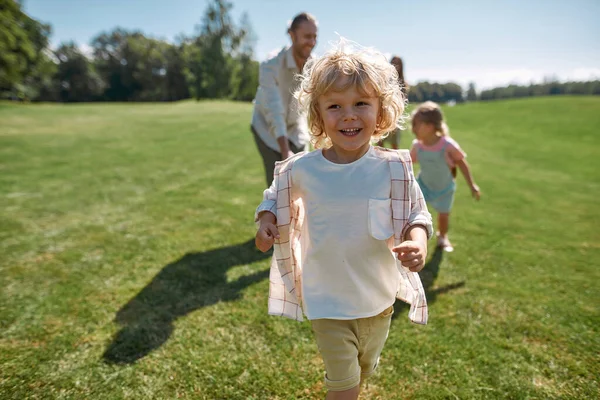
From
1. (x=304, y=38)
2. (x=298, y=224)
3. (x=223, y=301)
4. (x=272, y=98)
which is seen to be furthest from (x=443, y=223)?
(x=298, y=224)

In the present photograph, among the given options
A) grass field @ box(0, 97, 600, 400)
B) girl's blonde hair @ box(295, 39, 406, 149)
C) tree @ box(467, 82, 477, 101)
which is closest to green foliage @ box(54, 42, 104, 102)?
grass field @ box(0, 97, 600, 400)

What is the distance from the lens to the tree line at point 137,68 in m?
38.5

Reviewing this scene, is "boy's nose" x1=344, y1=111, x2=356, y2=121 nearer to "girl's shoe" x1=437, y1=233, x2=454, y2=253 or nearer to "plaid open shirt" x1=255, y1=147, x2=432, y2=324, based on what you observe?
"plaid open shirt" x1=255, y1=147, x2=432, y2=324

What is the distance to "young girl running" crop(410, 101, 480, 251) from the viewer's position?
4.46m

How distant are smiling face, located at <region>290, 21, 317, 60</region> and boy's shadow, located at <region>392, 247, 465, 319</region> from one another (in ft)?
8.91

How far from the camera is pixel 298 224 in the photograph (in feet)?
6.84

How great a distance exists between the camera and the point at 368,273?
71.4 inches

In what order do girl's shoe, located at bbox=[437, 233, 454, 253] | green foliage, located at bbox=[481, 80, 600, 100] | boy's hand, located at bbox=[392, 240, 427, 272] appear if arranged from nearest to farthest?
boy's hand, located at bbox=[392, 240, 427, 272], girl's shoe, located at bbox=[437, 233, 454, 253], green foliage, located at bbox=[481, 80, 600, 100]

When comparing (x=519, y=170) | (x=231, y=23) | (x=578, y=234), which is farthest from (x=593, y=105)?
(x=231, y=23)

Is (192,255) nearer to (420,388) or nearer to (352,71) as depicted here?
(420,388)

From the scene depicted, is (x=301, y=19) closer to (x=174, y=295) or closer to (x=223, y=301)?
(x=223, y=301)

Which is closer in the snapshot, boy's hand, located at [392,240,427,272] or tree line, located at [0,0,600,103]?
boy's hand, located at [392,240,427,272]

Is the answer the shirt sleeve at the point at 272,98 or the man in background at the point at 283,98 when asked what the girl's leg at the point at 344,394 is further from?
the shirt sleeve at the point at 272,98

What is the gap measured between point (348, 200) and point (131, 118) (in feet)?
68.8
